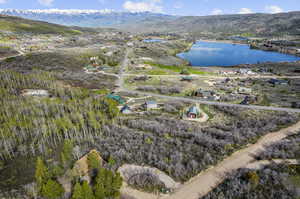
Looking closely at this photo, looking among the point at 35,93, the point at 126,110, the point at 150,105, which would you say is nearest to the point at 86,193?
the point at 126,110

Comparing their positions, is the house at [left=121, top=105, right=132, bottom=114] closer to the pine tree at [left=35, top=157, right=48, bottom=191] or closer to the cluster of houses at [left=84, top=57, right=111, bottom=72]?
the pine tree at [left=35, top=157, right=48, bottom=191]

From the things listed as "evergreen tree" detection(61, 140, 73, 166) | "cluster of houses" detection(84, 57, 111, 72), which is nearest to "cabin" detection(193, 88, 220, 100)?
"evergreen tree" detection(61, 140, 73, 166)

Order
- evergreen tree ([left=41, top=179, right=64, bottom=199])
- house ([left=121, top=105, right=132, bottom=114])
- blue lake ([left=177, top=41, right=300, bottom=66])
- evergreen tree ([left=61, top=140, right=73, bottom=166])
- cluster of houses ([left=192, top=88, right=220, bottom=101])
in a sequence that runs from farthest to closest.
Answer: blue lake ([left=177, top=41, right=300, bottom=66])
cluster of houses ([left=192, top=88, right=220, bottom=101])
house ([left=121, top=105, right=132, bottom=114])
evergreen tree ([left=61, top=140, right=73, bottom=166])
evergreen tree ([left=41, top=179, right=64, bottom=199])

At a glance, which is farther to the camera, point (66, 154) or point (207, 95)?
point (207, 95)

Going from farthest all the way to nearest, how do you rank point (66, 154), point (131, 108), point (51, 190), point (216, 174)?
point (131, 108) < point (66, 154) < point (216, 174) < point (51, 190)

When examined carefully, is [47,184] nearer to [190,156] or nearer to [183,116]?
[190,156]

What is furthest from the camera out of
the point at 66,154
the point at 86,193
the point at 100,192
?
the point at 66,154

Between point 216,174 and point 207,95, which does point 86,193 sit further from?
point 207,95

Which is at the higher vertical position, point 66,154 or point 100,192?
point 100,192

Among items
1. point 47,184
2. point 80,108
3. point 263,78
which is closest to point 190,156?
point 47,184
